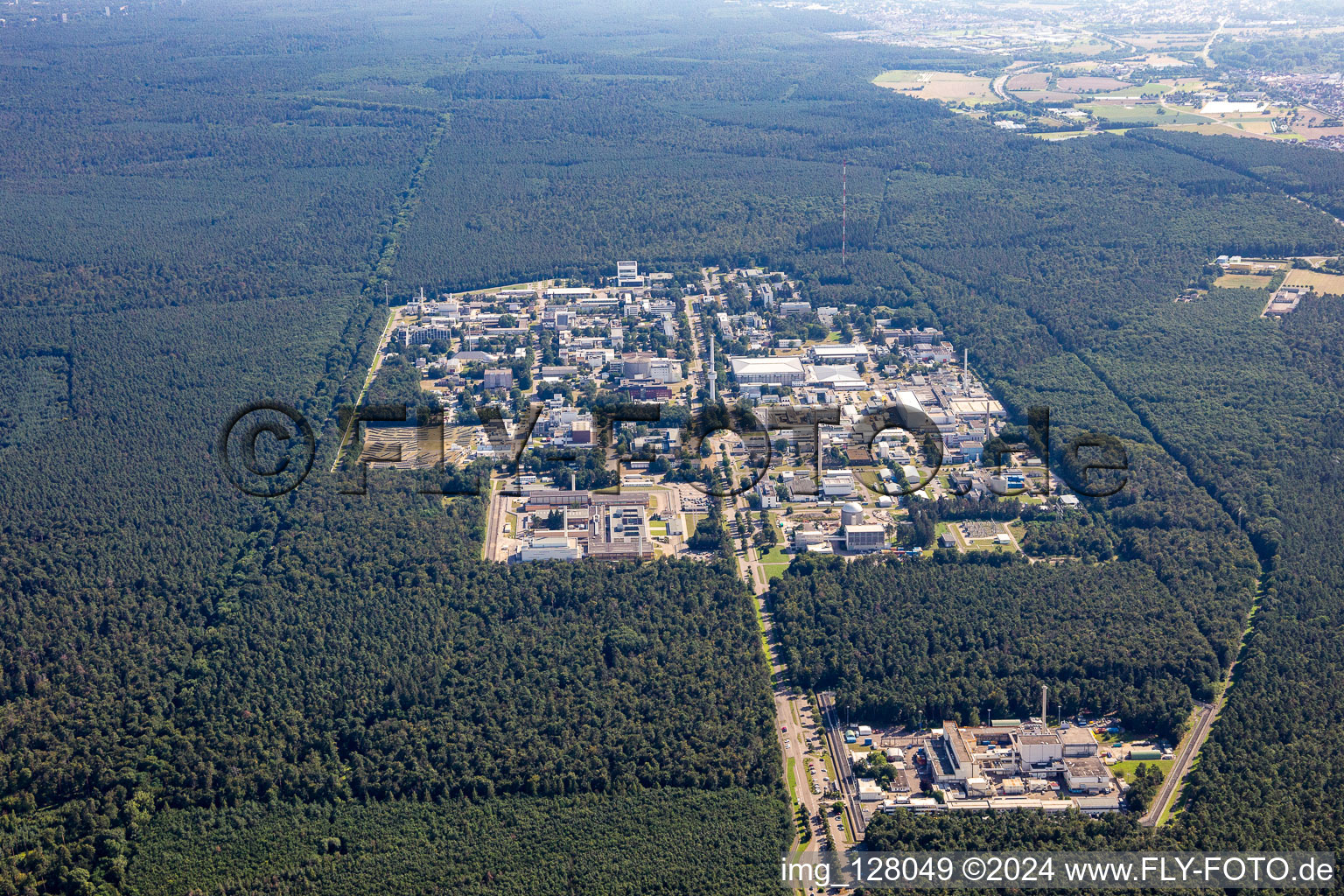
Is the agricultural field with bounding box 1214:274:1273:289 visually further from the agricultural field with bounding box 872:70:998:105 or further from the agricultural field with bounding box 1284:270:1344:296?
the agricultural field with bounding box 872:70:998:105

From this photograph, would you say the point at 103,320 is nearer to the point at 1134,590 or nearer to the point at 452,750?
the point at 452,750

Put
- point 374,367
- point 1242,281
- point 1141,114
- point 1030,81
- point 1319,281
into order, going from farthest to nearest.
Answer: point 1030,81 < point 1141,114 < point 1242,281 < point 1319,281 < point 374,367

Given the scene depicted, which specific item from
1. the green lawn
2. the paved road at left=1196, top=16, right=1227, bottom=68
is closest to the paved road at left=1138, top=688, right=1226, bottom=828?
the green lawn

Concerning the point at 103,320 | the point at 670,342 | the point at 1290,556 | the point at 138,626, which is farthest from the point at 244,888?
the point at 103,320

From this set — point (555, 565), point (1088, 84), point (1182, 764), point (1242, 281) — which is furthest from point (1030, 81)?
point (1182, 764)

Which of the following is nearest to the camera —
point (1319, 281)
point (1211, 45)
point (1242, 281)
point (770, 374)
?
point (770, 374)

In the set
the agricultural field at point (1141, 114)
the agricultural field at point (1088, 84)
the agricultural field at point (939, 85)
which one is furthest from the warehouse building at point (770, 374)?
the agricultural field at point (1088, 84)

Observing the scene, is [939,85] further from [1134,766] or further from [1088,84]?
[1134,766]
